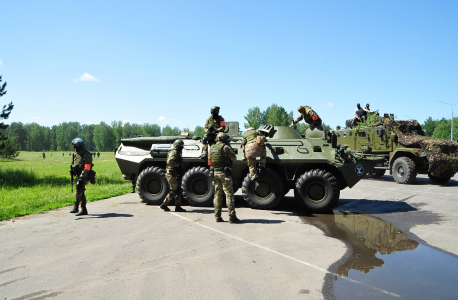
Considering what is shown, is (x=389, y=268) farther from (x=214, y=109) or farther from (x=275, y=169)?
(x=214, y=109)

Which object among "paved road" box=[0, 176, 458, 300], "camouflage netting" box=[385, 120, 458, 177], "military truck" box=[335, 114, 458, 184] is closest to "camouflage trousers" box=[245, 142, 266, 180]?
"paved road" box=[0, 176, 458, 300]

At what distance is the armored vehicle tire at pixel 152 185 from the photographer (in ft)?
28.5

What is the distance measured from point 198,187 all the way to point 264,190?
1685 millimetres

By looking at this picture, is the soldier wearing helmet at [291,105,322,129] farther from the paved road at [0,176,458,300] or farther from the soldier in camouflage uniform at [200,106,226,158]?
the paved road at [0,176,458,300]

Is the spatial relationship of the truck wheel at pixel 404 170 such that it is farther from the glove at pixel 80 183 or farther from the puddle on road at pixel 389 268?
the glove at pixel 80 183

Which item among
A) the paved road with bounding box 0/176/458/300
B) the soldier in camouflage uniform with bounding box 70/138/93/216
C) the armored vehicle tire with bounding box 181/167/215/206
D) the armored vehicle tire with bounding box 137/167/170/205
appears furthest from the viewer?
the armored vehicle tire with bounding box 137/167/170/205

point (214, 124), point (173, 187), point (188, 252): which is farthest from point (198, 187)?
point (188, 252)

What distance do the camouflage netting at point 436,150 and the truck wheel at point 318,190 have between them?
7.24 m

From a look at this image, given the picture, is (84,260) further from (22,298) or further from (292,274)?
(292,274)

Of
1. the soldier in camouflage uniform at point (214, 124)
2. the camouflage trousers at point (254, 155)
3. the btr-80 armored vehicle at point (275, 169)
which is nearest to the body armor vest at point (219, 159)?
the camouflage trousers at point (254, 155)

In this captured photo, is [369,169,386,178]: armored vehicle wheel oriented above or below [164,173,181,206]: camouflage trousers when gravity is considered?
below

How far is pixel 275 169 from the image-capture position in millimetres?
8117

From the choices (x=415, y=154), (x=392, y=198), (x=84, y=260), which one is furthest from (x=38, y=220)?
(x=415, y=154)

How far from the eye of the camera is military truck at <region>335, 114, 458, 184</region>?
42.0ft
